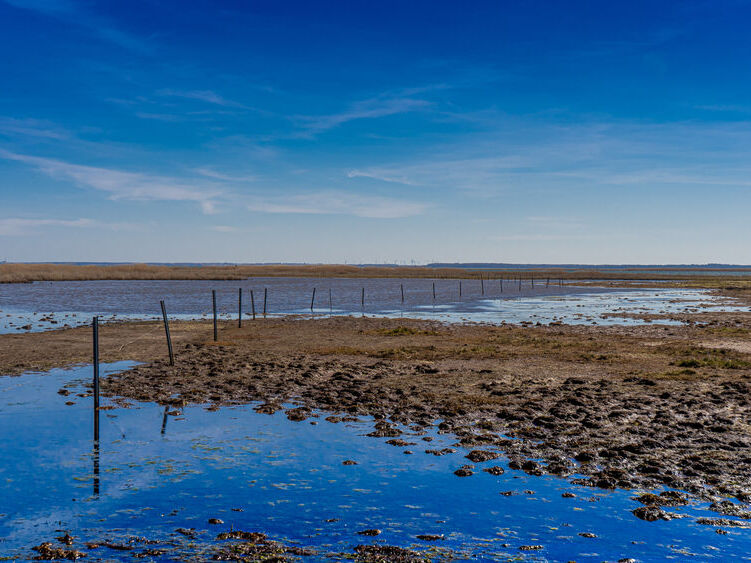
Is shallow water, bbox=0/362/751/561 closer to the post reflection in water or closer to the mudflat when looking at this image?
the post reflection in water

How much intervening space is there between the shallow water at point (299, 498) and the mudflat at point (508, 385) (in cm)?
89

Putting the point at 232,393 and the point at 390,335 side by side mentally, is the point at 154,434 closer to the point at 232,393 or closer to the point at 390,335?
the point at 232,393

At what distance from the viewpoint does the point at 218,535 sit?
826 centimetres

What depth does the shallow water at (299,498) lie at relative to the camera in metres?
8.14

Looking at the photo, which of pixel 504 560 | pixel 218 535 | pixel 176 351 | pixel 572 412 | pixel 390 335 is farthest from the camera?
pixel 390 335

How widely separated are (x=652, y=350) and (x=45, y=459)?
22.9 meters

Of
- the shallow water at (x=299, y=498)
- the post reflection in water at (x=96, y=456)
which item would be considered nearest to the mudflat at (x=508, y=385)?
the shallow water at (x=299, y=498)

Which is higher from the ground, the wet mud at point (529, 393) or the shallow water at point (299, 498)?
the wet mud at point (529, 393)

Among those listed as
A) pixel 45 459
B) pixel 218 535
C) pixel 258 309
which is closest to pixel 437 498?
pixel 218 535

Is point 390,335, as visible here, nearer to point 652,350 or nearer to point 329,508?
point 652,350

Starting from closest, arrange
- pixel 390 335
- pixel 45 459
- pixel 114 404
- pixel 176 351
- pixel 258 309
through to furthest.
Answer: pixel 45 459 → pixel 114 404 → pixel 176 351 → pixel 390 335 → pixel 258 309

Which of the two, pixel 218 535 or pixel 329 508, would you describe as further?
pixel 329 508

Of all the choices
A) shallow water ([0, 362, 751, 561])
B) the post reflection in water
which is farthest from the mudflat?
the post reflection in water

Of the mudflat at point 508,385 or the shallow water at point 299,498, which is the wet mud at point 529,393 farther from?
the shallow water at point 299,498
